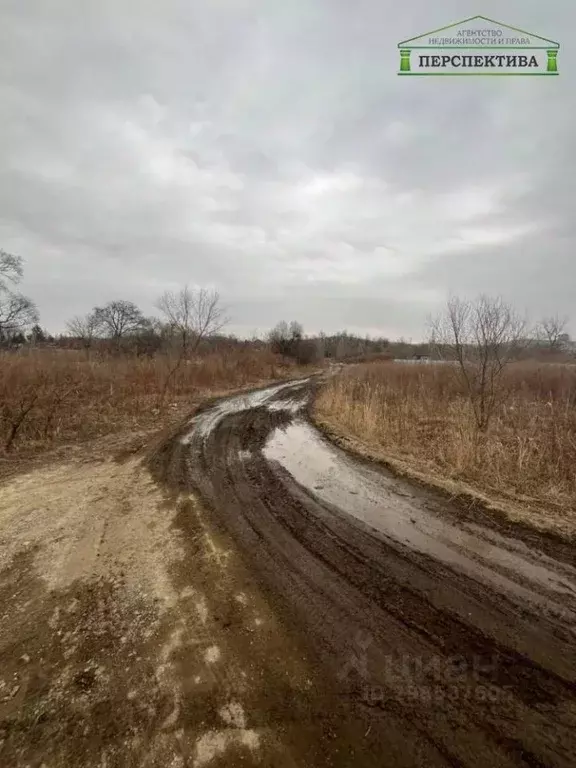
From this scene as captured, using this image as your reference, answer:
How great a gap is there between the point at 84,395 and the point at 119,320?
4207 cm

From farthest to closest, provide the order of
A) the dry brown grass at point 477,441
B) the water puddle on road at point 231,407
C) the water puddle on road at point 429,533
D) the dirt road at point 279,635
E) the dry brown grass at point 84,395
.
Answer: the water puddle on road at point 231,407 → the dry brown grass at point 84,395 → the dry brown grass at point 477,441 → the water puddle on road at point 429,533 → the dirt road at point 279,635

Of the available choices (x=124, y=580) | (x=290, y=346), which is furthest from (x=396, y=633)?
(x=290, y=346)

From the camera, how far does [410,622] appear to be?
250 cm

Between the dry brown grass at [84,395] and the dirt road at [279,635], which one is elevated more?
the dry brown grass at [84,395]

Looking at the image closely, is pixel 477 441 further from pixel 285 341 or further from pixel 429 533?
pixel 285 341

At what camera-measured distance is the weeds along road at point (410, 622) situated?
5.67ft

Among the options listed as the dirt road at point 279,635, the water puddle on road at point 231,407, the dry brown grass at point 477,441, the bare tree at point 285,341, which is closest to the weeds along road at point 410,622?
the dirt road at point 279,635

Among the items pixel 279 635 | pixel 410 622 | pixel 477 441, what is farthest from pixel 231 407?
pixel 410 622

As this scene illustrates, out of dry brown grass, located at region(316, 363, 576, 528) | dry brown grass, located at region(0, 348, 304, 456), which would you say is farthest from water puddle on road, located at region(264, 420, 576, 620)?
dry brown grass, located at region(0, 348, 304, 456)

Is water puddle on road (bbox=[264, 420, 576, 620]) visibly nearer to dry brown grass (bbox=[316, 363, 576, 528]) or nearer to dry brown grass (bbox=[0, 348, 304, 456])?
dry brown grass (bbox=[316, 363, 576, 528])

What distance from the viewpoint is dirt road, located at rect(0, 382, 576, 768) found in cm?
172

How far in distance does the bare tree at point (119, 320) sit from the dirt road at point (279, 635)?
161 ft

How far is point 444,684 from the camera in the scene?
2.01 metres

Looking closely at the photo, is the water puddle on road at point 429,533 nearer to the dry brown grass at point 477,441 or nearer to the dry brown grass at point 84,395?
the dry brown grass at point 477,441
